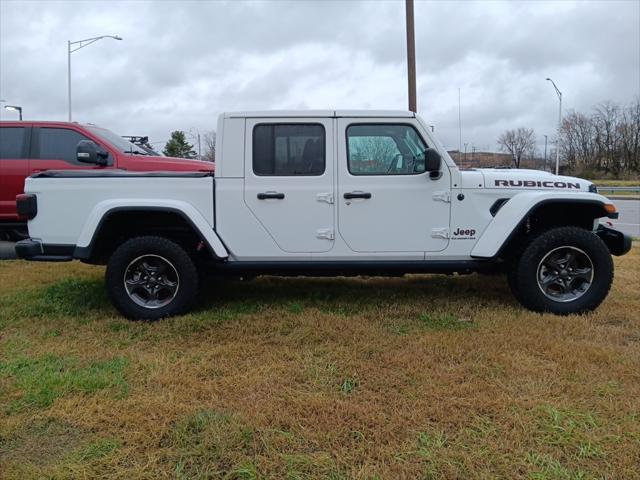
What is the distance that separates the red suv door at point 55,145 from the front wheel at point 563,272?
18.5 feet

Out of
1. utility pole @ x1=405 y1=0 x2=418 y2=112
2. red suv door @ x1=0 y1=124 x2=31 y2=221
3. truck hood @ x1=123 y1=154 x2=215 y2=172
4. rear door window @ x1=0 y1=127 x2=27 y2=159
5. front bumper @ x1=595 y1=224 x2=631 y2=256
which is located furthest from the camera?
utility pole @ x1=405 y1=0 x2=418 y2=112

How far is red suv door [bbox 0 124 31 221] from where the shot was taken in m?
6.52

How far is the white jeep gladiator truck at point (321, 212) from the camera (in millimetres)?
4316

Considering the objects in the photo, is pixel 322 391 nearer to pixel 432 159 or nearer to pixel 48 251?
pixel 432 159

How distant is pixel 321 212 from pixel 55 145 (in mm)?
4333

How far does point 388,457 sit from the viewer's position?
237 cm

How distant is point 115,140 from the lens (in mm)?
6965

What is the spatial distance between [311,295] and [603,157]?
55894mm

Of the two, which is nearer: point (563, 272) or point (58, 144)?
point (563, 272)

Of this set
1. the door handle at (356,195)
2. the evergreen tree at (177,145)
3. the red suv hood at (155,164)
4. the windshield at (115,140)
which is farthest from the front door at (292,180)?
the evergreen tree at (177,145)

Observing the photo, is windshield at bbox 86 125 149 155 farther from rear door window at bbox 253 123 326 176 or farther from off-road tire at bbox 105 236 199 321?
rear door window at bbox 253 123 326 176

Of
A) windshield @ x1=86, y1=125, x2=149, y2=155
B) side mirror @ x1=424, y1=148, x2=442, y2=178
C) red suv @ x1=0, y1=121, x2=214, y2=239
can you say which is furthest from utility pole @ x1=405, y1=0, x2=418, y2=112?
side mirror @ x1=424, y1=148, x2=442, y2=178

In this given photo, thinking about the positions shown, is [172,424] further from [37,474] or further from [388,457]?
[388,457]

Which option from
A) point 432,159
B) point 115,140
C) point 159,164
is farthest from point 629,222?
point 115,140
